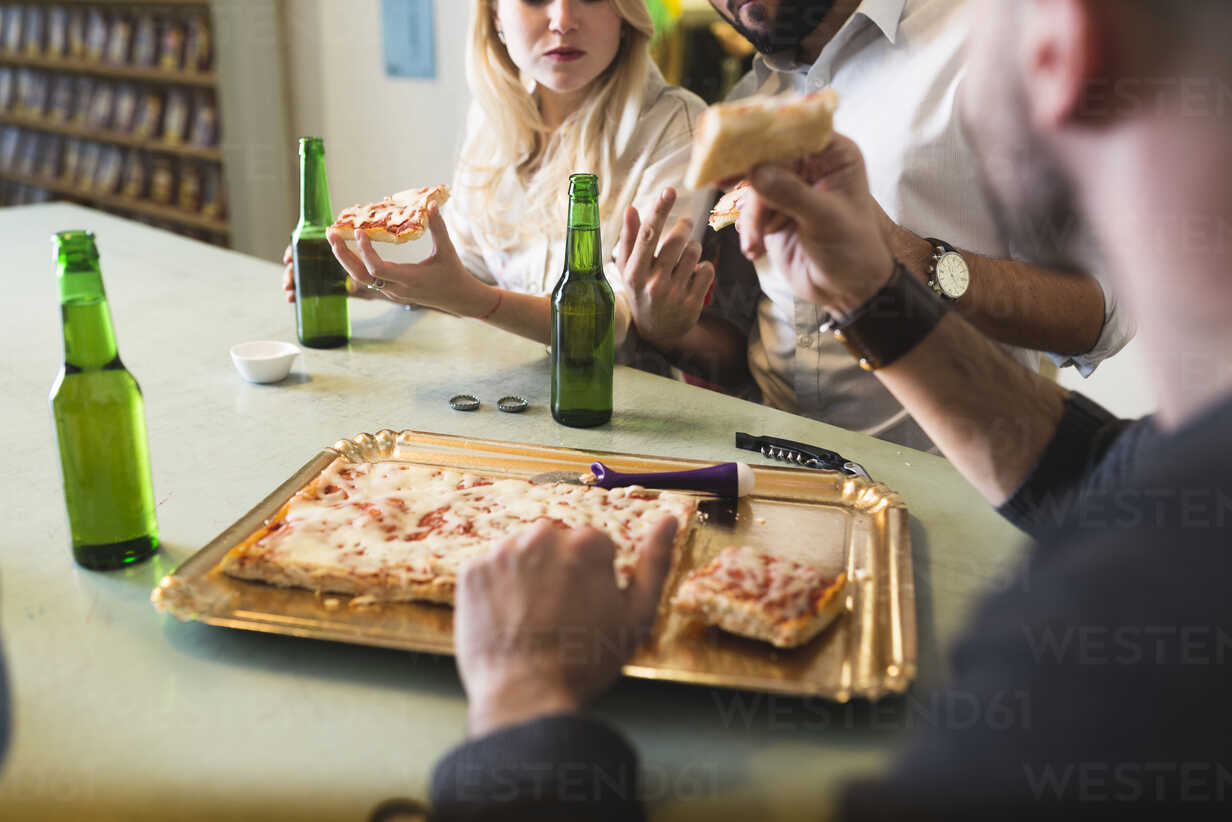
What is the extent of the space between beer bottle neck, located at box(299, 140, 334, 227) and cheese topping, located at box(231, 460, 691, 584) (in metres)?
0.76

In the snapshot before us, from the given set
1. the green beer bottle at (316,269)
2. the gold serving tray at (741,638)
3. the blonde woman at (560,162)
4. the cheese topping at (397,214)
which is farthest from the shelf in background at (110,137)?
the gold serving tray at (741,638)

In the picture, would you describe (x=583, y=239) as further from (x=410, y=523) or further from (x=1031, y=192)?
(x=1031, y=192)

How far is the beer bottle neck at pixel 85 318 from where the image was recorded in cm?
99

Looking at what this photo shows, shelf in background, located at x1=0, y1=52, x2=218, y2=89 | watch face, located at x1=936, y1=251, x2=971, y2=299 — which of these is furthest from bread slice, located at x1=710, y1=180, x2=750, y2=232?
shelf in background, located at x1=0, y1=52, x2=218, y2=89

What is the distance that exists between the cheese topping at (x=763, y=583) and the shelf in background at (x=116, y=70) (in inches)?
187

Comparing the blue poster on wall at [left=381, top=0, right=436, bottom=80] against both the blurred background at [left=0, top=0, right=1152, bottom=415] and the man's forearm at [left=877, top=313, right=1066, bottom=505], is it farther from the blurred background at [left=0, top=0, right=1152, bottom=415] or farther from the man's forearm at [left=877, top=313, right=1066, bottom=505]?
the man's forearm at [left=877, top=313, right=1066, bottom=505]

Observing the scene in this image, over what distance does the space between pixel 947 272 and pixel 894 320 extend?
2.15 feet

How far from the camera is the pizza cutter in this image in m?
1.22

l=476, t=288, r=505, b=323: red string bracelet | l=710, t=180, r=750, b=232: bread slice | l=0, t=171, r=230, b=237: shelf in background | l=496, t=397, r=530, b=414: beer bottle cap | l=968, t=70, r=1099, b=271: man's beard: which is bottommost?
l=0, t=171, r=230, b=237: shelf in background

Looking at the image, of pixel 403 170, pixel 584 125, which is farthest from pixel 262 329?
pixel 403 170

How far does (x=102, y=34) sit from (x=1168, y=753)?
19.9 ft

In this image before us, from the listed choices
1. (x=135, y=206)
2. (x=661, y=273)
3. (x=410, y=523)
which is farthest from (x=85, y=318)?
(x=135, y=206)

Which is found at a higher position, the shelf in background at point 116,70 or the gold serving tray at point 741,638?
the shelf in background at point 116,70

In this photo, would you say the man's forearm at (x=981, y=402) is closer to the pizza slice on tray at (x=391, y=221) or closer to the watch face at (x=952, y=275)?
the watch face at (x=952, y=275)
